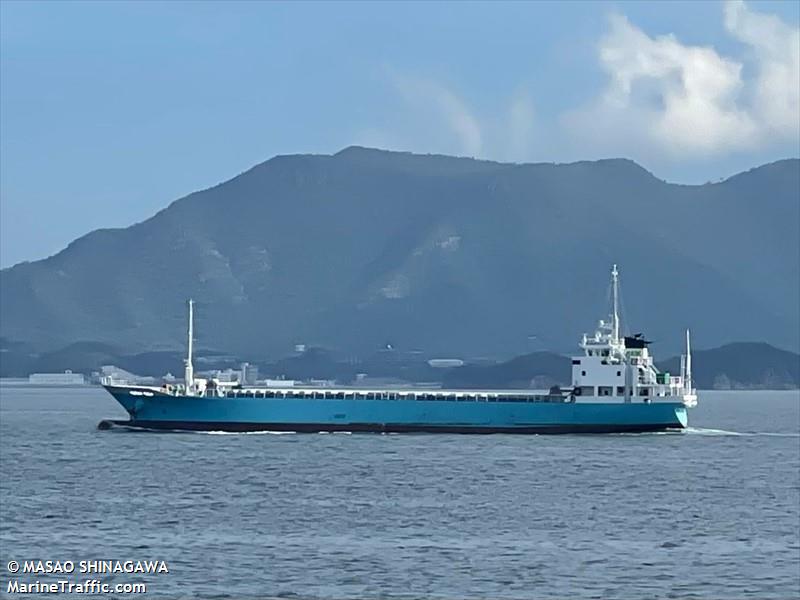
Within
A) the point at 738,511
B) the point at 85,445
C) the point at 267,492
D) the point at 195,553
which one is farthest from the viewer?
the point at 85,445

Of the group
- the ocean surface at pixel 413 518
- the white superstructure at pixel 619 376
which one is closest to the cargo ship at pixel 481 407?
the white superstructure at pixel 619 376

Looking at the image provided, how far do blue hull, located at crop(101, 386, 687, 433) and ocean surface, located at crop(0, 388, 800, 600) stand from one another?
408cm

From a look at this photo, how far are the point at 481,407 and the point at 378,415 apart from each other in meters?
5.19

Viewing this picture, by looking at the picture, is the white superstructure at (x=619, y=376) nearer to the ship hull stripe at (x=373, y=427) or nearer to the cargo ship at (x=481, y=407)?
the cargo ship at (x=481, y=407)

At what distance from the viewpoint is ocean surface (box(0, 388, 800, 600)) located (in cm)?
3375

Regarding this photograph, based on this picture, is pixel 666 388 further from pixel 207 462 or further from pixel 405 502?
pixel 405 502

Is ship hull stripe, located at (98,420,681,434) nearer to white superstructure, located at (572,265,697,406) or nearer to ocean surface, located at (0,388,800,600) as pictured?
white superstructure, located at (572,265,697,406)

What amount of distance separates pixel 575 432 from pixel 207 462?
23065mm

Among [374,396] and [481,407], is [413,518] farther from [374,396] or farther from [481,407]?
[374,396]

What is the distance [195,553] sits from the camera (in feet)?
121

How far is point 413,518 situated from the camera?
44156 millimetres

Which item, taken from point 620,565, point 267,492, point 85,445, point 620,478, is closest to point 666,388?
point 620,478

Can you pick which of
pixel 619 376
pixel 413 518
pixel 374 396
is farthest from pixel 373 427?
pixel 413 518

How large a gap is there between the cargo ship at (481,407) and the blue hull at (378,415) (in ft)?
0.16
